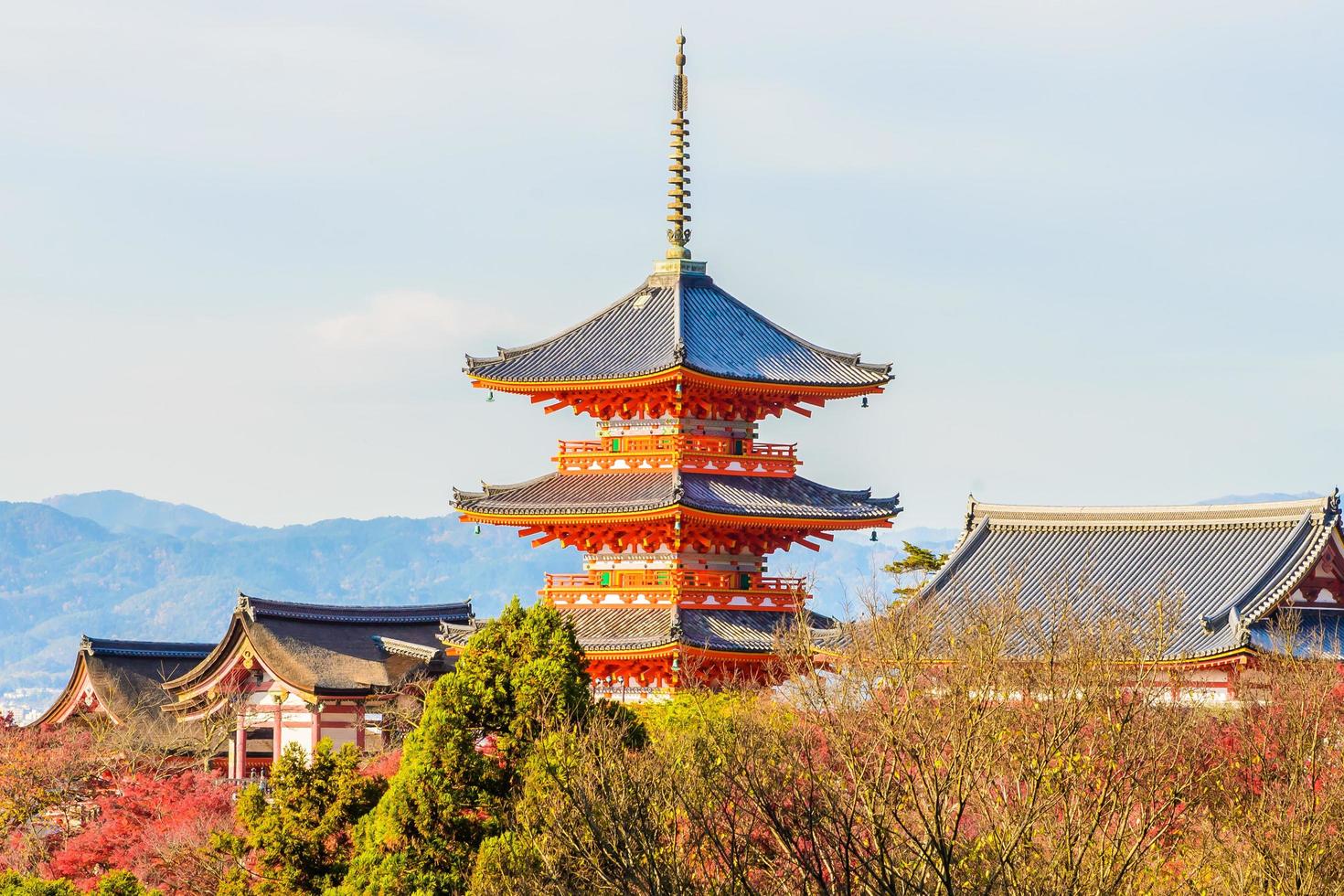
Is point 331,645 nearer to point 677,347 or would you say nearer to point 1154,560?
point 677,347

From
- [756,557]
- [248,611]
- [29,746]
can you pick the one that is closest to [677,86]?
[756,557]

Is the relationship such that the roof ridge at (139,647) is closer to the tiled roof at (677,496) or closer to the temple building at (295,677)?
the temple building at (295,677)

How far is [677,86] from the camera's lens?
2096 inches

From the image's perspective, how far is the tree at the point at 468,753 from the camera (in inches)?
1319

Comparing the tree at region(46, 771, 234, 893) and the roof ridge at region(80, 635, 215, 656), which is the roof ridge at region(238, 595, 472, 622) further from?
the tree at region(46, 771, 234, 893)

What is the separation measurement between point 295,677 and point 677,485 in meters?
12.9

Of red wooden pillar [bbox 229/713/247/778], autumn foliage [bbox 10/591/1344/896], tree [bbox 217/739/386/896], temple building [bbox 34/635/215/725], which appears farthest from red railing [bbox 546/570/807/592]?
temple building [bbox 34/635/215/725]

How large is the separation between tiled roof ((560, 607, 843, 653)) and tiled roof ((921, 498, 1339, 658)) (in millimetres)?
3716

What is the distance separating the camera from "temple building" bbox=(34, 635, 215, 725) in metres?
62.6

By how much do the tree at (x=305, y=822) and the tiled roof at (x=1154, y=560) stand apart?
12585 millimetres

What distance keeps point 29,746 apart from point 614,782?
3278cm

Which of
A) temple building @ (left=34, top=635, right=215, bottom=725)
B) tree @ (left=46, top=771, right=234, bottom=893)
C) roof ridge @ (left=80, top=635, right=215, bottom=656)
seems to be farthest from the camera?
roof ridge @ (left=80, top=635, right=215, bottom=656)

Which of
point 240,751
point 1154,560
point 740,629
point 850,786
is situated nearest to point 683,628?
point 740,629

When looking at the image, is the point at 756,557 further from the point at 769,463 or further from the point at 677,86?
the point at 677,86
